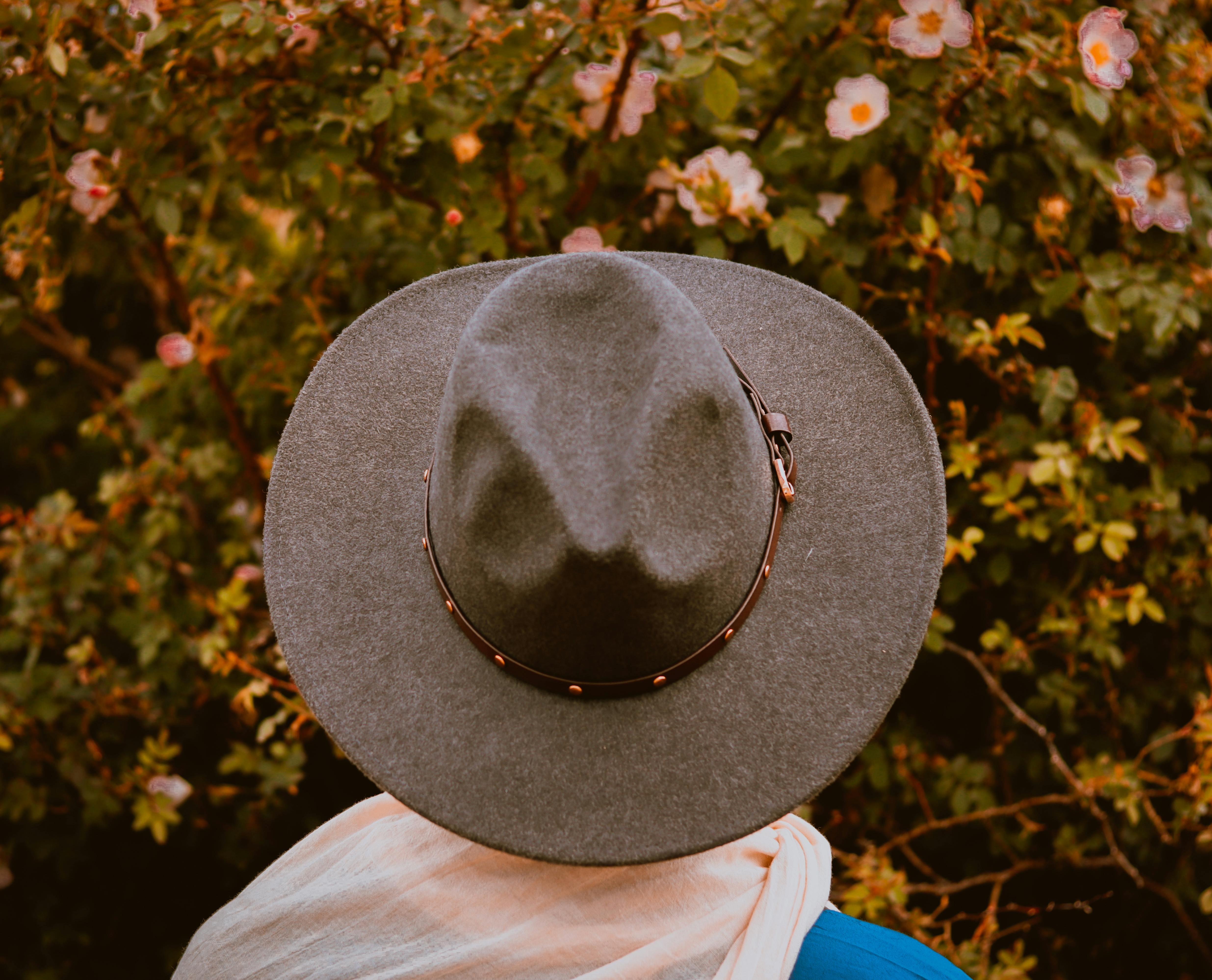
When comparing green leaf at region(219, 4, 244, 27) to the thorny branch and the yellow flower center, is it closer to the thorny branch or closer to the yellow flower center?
the yellow flower center

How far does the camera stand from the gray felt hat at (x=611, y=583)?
784mm

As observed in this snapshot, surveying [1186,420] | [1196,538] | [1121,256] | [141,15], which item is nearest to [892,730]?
[1196,538]

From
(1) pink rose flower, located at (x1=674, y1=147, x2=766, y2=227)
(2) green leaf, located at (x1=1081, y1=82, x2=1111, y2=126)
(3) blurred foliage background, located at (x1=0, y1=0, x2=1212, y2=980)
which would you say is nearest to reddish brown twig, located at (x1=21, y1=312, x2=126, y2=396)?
(3) blurred foliage background, located at (x1=0, y1=0, x2=1212, y2=980)

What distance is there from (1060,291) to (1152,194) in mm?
288

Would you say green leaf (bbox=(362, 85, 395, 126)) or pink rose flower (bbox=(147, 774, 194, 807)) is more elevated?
green leaf (bbox=(362, 85, 395, 126))

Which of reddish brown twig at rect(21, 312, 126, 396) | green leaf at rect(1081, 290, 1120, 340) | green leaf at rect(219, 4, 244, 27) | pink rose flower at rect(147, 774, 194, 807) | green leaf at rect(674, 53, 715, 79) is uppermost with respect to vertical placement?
green leaf at rect(219, 4, 244, 27)

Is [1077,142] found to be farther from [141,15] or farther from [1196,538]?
[141,15]

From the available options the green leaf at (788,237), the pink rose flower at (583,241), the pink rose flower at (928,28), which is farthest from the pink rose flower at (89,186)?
the pink rose flower at (928,28)

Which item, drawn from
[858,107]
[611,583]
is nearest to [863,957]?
[611,583]

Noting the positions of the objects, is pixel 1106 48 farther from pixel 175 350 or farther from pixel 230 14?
pixel 175 350

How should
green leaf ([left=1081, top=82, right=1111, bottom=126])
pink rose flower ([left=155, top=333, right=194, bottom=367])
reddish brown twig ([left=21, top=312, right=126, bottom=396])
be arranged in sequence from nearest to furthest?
green leaf ([left=1081, top=82, right=1111, bottom=126]), pink rose flower ([left=155, top=333, right=194, bottom=367]), reddish brown twig ([left=21, top=312, right=126, bottom=396])

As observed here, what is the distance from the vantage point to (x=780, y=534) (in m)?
0.94

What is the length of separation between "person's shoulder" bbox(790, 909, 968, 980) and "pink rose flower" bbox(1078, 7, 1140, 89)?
1473 mm

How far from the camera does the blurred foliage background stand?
5.49 feet
